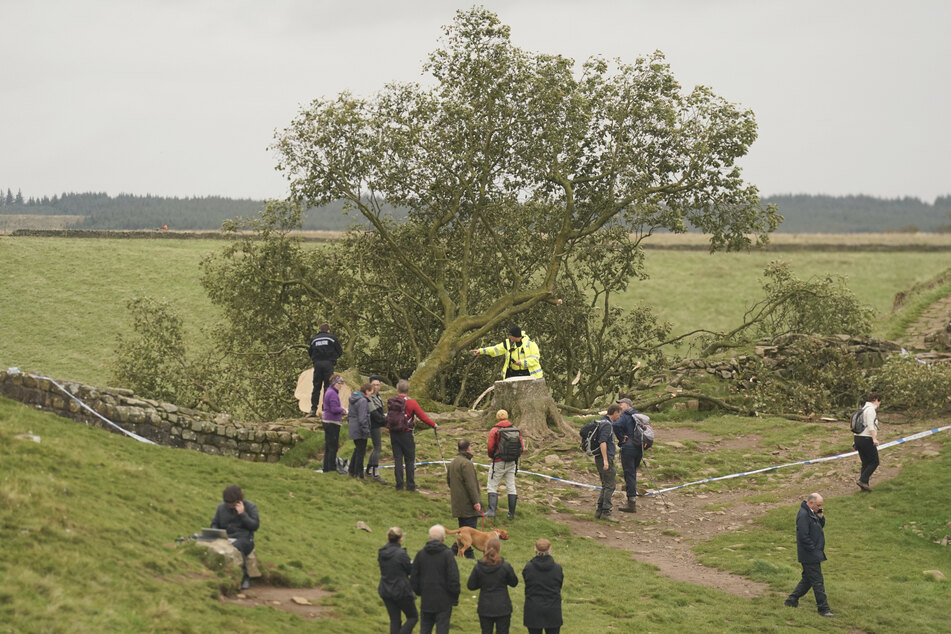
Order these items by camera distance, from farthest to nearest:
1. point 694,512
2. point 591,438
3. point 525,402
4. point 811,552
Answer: point 525,402 < point 694,512 < point 591,438 < point 811,552

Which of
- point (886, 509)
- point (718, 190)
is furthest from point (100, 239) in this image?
point (886, 509)

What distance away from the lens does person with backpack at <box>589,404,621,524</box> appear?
65.1 ft

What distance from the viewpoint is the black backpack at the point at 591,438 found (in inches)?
792

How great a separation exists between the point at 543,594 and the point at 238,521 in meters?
4.26

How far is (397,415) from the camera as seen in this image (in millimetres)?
18469

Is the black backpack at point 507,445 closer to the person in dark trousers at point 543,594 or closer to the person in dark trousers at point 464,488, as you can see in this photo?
the person in dark trousers at point 464,488

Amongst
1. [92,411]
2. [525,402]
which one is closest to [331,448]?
[92,411]

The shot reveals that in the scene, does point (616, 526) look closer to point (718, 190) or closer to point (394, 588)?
point (394, 588)

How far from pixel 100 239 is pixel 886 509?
73.5 meters

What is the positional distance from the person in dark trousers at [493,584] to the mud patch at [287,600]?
6.70 feet

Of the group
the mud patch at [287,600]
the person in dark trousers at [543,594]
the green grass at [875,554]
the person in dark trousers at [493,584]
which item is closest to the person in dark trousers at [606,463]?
the green grass at [875,554]

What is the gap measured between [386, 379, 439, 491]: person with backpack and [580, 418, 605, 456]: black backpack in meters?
3.51

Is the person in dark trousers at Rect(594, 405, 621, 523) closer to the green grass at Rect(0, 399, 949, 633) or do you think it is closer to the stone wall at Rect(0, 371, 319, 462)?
the green grass at Rect(0, 399, 949, 633)

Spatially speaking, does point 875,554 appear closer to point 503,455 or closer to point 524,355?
point 503,455
